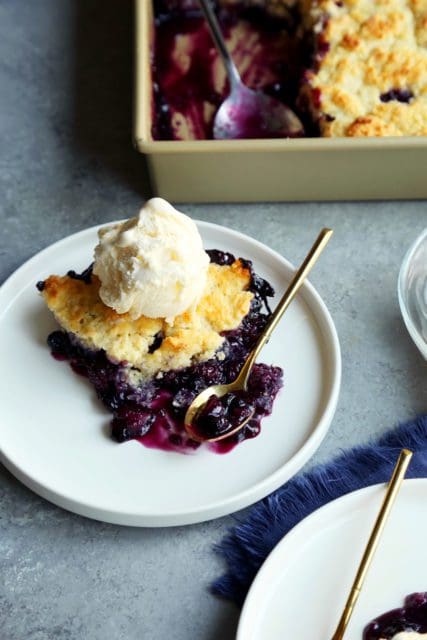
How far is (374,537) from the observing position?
1723 mm

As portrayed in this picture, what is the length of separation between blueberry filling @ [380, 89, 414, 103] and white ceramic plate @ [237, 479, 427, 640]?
1.10m

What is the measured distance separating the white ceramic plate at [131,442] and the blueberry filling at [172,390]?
3 centimetres

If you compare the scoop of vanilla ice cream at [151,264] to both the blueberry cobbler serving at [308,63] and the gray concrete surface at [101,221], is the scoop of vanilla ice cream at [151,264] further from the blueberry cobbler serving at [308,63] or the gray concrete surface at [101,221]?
the blueberry cobbler serving at [308,63]

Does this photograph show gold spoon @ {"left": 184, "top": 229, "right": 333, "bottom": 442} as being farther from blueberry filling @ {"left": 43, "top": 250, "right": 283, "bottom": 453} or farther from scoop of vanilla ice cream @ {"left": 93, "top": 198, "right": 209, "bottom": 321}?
scoop of vanilla ice cream @ {"left": 93, "top": 198, "right": 209, "bottom": 321}

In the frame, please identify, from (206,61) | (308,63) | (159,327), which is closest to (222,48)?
(206,61)

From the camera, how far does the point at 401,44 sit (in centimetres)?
243

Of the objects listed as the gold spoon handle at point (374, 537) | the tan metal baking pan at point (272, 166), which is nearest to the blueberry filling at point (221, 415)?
the gold spoon handle at point (374, 537)

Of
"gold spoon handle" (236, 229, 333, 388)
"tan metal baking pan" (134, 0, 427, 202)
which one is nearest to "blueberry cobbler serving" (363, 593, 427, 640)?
"gold spoon handle" (236, 229, 333, 388)

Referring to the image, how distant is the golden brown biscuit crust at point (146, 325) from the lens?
1942 mm

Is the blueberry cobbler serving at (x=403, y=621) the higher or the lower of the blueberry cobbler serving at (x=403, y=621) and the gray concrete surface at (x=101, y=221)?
the lower

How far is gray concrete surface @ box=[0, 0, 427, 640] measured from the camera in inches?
70.6

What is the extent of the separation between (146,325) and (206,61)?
3.55 ft

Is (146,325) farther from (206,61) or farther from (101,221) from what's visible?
(206,61)

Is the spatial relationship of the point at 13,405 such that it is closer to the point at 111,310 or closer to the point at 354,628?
the point at 111,310
